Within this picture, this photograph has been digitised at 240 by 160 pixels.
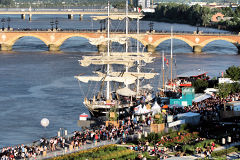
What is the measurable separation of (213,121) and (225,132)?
3928 mm

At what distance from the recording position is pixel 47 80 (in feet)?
284

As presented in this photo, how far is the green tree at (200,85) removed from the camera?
68500mm

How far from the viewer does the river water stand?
5828 centimetres

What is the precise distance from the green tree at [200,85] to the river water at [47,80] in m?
12.2

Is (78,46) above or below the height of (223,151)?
below

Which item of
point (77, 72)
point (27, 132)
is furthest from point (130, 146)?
point (77, 72)

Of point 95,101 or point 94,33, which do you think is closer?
point 95,101

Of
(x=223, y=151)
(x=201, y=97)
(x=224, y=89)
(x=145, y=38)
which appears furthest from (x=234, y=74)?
(x=145, y=38)

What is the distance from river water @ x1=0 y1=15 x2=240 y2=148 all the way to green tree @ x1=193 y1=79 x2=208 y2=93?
482 inches

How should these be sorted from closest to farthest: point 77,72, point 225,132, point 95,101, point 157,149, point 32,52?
1. point 157,149
2. point 225,132
3. point 95,101
4. point 77,72
5. point 32,52

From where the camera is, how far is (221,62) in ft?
346

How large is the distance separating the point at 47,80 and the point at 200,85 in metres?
25.3

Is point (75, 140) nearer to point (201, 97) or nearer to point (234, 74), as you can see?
point (201, 97)

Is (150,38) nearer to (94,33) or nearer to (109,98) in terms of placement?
(94,33)
